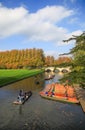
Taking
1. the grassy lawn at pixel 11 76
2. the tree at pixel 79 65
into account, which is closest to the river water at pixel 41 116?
the tree at pixel 79 65

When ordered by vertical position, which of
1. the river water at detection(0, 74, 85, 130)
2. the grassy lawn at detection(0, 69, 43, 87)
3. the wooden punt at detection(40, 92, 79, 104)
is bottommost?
the river water at detection(0, 74, 85, 130)

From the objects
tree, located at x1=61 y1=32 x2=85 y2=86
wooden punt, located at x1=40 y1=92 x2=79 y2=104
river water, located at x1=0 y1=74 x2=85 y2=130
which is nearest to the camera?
tree, located at x1=61 y1=32 x2=85 y2=86

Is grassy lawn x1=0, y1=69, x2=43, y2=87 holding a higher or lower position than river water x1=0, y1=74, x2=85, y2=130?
higher

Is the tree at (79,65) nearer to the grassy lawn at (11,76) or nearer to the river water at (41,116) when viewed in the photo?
the river water at (41,116)

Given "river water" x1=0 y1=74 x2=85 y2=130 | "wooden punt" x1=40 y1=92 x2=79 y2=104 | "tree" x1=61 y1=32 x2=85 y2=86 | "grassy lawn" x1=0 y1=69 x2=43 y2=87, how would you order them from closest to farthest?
"tree" x1=61 y1=32 x2=85 y2=86 < "river water" x1=0 y1=74 x2=85 y2=130 < "wooden punt" x1=40 y1=92 x2=79 y2=104 < "grassy lawn" x1=0 y1=69 x2=43 y2=87

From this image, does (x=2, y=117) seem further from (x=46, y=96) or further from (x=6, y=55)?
(x=6, y=55)

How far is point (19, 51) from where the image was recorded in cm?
17725

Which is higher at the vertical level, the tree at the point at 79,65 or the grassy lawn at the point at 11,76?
the tree at the point at 79,65

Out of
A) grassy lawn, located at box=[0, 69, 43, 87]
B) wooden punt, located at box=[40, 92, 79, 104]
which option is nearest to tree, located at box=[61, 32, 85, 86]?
wooden punt, located at box=[40, 92, 79, 104]

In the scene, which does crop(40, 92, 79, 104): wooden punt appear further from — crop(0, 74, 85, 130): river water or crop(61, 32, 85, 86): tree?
crop(61, 32, 85, 86): tree

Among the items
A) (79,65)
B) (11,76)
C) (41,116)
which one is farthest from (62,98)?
(11,76)

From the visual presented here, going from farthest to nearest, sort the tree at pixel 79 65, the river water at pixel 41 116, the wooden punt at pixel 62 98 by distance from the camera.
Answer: the wooden punt at pixel 62 98
the river water at pixel 41 116
the tree at pixel 79 65

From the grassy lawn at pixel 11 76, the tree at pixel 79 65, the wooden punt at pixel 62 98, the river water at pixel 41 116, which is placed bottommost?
the river water at pixel 41 116

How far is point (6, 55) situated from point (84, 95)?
140175 millimetres
